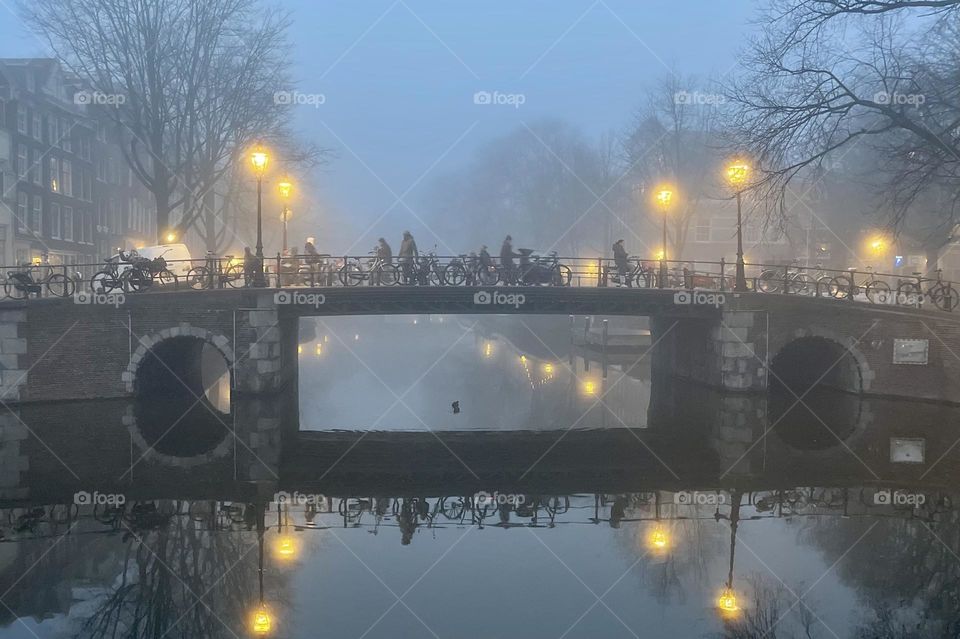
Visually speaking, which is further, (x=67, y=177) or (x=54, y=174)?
(x=67, y=177)

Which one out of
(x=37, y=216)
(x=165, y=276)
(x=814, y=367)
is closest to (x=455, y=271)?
(x=165, y=276)

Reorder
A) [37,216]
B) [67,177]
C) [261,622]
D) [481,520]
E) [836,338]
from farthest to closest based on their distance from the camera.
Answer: [67,177]
[37,216]
[836,338]
[481,520]
[261,622]

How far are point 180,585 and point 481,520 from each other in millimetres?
5005

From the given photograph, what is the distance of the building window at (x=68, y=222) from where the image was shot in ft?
161

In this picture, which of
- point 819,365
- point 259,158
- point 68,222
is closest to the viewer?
point 259,158

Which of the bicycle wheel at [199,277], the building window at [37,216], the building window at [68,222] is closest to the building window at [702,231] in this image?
the building window at [68,222]

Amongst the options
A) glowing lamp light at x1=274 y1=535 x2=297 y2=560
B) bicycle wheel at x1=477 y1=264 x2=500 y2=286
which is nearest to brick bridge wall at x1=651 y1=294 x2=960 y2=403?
bicycle wheel at x1=477 y1=264 x2=500 y2=286

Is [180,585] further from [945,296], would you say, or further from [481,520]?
[945,296]

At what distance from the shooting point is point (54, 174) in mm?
47750

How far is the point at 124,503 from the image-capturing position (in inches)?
564

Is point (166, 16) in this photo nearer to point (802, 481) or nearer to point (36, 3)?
point (36, 3)

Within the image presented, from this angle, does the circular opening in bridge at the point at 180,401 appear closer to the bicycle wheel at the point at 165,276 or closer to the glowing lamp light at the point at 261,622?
the bicycle wheel at the point at 165,276

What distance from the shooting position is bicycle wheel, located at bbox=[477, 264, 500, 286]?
2614 centimetres

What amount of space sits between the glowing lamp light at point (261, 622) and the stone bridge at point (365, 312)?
15709 millimetres
